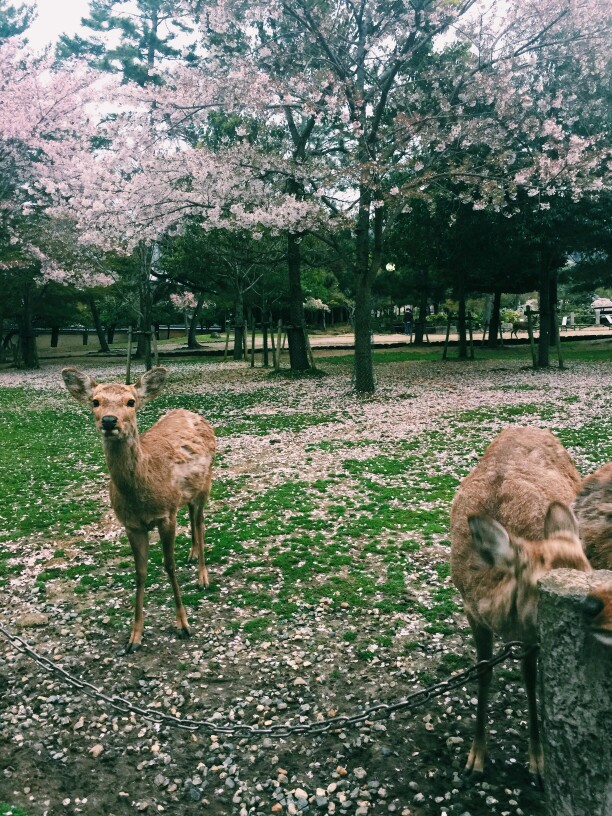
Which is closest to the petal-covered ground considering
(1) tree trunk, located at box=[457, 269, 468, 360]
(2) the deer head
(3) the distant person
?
(2) the deer head

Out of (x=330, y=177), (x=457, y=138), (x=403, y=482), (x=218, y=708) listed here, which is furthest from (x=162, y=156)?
(x=218, y=708)

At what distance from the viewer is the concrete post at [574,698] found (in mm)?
1856

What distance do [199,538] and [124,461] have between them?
135 cm

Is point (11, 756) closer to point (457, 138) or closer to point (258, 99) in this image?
point (258, 99)

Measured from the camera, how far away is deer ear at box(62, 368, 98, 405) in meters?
4.45

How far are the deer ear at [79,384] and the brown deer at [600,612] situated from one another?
142 inches

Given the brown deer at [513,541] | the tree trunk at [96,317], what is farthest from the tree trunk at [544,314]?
the tree trunk at [96,317]

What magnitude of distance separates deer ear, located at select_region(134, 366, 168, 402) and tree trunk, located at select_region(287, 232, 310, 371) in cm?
1511

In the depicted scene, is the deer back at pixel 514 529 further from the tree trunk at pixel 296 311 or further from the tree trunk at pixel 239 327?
the tree trunk at pixel 239 327

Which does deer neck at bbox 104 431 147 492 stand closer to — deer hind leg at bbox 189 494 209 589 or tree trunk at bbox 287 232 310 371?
deer hind leg at bbox 189 494 209 589

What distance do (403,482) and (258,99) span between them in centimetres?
1074

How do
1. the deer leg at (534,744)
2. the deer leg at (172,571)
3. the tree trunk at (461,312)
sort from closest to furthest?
the deer leg at (534,744) → the deer leg at (172,571) → the tree trunk at (461,312)

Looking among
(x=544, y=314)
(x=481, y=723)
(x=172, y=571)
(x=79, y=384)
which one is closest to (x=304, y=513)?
(x=172, y=571)

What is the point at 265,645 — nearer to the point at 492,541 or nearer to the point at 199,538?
the point at 199,538
